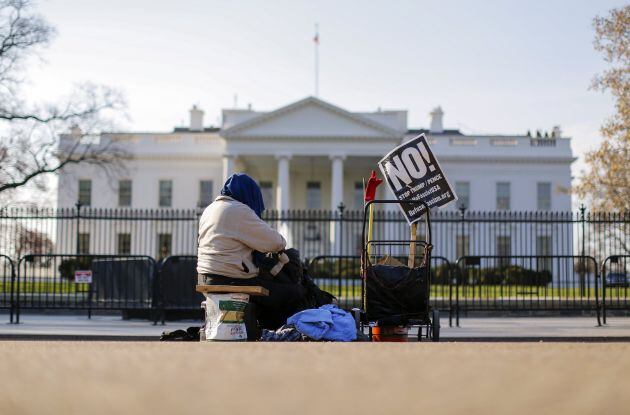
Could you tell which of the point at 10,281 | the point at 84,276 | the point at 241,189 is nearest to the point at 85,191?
the point at 10,281

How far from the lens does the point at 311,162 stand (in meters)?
48.9

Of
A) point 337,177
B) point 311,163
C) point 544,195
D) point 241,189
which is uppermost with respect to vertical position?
point 311,163

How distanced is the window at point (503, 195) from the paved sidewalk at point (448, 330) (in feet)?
123

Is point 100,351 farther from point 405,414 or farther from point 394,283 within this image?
point 394,283

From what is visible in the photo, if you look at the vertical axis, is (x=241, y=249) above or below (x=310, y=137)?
below

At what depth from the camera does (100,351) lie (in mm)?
809

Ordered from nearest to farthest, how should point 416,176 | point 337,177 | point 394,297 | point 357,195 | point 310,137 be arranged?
point 394,297 → point 416,176 → point 337,177 → point 310,137 → point 357,195

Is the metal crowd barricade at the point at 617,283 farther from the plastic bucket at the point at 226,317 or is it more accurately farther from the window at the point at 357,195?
the window at the point at 357,195

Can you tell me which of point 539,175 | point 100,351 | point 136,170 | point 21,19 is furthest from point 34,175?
point 539,175

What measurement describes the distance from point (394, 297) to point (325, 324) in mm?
911

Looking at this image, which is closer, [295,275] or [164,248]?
[295,275]

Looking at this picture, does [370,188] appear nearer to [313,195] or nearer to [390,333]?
[390,333]

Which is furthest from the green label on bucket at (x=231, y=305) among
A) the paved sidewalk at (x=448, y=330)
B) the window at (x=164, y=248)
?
the window at (x=164, y=248)

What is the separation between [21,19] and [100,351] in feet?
86.7
